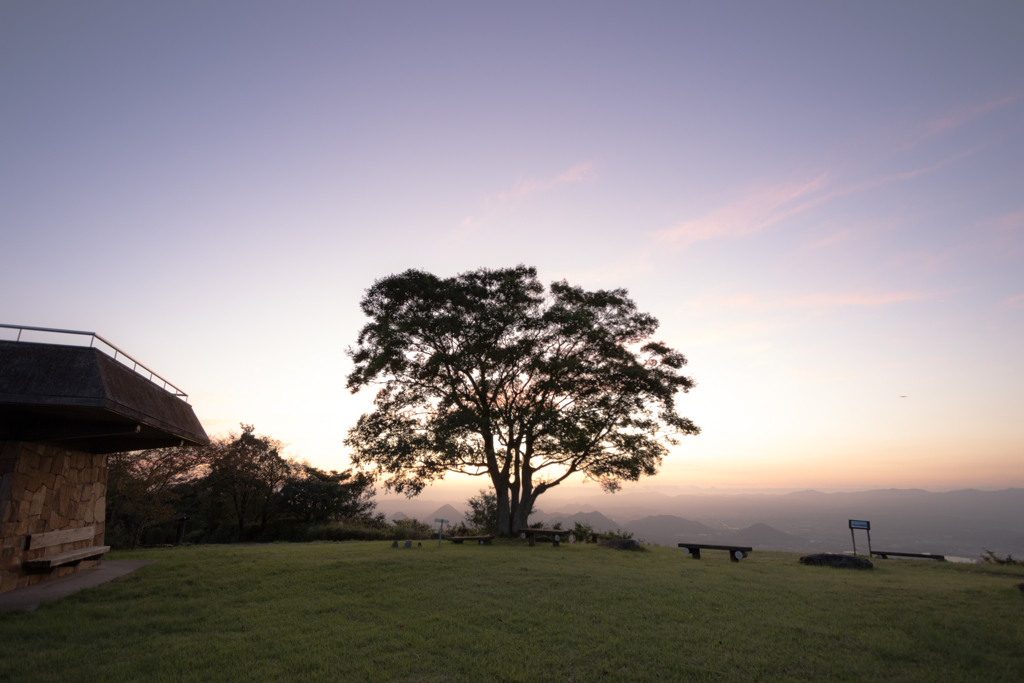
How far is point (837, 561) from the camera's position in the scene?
1534 centimetres

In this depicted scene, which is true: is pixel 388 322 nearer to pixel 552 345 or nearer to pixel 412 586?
pixel 552 345

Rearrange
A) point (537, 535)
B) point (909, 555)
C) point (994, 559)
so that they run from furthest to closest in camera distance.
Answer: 1. point (537, 535)
2. point (909, 555)
3. point (994, 559)

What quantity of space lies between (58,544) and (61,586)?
1535 millimetres

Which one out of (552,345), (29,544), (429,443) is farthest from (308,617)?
(552,345)

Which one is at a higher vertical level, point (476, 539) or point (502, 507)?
point (502, 507)

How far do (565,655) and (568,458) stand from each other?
14305 mm

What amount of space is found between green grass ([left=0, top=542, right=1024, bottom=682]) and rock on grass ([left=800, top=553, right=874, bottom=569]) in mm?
1871

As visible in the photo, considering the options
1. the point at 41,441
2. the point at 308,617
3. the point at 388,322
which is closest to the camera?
the point at 308,617

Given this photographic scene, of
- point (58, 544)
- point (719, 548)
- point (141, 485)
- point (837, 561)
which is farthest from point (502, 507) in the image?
point (141, 485)

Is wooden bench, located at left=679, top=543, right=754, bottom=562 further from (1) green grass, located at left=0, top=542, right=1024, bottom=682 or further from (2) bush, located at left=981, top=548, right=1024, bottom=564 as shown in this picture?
(2) bush, located at left=981, top=548, right=1024, bottom=564

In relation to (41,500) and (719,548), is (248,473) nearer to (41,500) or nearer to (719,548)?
(41,500)

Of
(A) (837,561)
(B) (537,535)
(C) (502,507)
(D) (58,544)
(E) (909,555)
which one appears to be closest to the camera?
(D) (58,544)

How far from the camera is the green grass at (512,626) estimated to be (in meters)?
6.39

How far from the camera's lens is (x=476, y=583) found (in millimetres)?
10922
